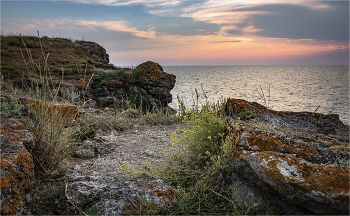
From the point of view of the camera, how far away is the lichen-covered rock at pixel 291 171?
1.70 metres

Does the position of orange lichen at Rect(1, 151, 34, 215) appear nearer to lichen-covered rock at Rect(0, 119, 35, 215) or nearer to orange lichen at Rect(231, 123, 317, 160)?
lichen-covered rock at Rect(0, 119, 35, 215)

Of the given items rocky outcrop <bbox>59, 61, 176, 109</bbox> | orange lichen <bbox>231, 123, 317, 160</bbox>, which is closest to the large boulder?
rocky outcrop <bbox>59, 61, 176, 109</bbox>

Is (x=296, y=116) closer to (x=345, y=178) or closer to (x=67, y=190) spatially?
(x=345, y=178)

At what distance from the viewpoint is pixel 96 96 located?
365 inches

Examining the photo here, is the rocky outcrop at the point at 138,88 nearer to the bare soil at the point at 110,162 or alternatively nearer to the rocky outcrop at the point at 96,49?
the bare soil at the point at 110,162

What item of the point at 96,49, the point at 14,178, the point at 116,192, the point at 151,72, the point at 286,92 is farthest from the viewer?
the point at 286,92

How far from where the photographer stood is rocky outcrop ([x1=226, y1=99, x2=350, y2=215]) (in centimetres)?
172

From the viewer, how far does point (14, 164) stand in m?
1.97

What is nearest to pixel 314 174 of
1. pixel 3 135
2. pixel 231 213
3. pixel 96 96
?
pixel 231 213

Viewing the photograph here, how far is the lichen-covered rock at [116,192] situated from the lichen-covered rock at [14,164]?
505mm

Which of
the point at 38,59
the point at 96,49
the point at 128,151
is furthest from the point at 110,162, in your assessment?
the point at 96,49

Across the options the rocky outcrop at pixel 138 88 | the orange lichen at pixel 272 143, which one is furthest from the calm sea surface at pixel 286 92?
the orange lichen at pixel 272 143

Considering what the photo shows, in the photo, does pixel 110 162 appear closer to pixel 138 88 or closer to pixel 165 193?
pixel 165 193

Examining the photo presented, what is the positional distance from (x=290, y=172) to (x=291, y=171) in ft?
0.07
